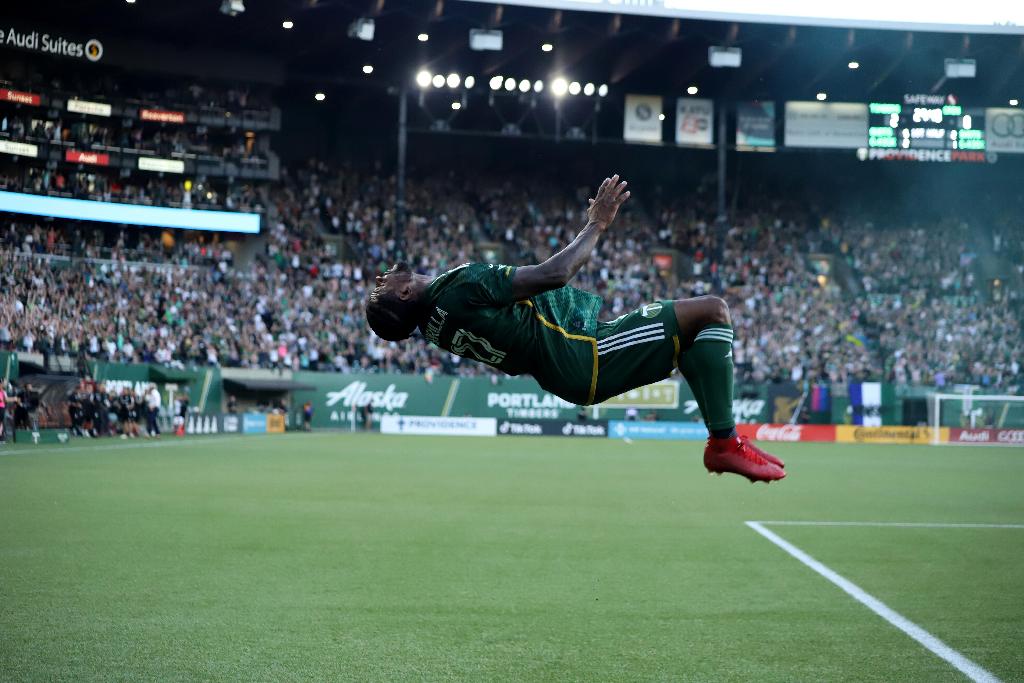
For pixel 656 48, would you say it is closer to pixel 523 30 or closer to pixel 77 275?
pixel 523 30

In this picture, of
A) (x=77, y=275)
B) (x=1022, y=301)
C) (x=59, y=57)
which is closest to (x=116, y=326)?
(x=77, y=275)

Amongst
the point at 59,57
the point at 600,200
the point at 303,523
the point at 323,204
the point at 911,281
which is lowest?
the point at 303,523

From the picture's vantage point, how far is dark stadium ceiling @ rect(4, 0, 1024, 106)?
1702 inches

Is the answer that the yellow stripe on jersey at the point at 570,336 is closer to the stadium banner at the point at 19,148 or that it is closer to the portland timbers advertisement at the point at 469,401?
the portland timbers advertisement at the point at 469,401

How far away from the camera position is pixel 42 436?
92.2ft

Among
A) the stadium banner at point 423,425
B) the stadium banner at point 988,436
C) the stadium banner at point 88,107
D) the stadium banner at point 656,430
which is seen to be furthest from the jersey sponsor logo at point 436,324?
the stadium banner at point 88,107

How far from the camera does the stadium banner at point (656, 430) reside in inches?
1703

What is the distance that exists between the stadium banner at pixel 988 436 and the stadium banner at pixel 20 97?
41.6 meters

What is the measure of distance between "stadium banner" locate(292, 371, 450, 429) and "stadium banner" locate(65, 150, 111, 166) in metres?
13.7

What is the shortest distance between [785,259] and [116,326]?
104 feet

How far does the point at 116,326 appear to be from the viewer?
38.2 meters

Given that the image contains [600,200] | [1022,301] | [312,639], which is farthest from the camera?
[1022,301]

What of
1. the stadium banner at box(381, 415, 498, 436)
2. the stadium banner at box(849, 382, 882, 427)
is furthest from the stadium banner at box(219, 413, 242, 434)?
the stadium banner at box(849, 382, 882, 427)

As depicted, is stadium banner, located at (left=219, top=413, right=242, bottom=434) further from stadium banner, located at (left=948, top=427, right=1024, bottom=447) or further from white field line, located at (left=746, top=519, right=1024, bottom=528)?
stadium banner, located at (left=948, top=427, right=1024, bottom=447)
